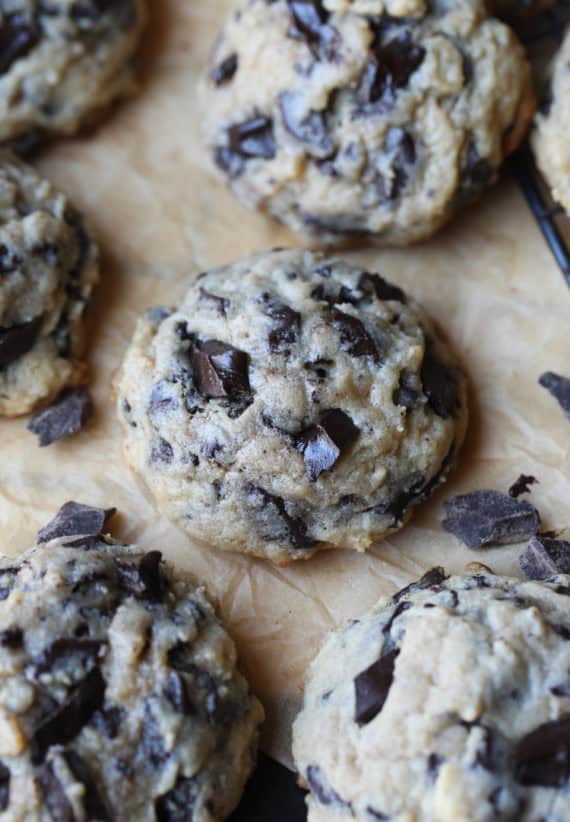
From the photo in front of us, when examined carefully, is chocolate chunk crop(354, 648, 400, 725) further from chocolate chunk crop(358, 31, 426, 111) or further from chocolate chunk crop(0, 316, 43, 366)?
chocolate chunk crop(358, 31, 426, 111)

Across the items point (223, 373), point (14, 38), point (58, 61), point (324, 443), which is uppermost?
point (14, 38)

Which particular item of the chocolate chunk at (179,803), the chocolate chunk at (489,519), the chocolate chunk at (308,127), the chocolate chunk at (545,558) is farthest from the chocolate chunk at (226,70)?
the chocolate chunk at (179,803)

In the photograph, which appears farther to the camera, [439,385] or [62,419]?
[62,419]

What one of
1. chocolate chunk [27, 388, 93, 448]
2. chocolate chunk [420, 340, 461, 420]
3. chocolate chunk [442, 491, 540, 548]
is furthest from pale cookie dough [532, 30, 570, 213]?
chocolate chunk [27, 388, 93, 448]

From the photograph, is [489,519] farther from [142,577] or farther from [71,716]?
[71,716]

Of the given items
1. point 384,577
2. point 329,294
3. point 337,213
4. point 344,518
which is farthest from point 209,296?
point 384,577

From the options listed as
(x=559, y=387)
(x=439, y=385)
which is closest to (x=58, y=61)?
(x=439, y=385)

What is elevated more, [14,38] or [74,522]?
[14,38]
